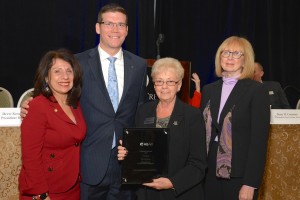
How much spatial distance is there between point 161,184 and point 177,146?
9.5 inches

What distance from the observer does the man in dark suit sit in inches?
96.4

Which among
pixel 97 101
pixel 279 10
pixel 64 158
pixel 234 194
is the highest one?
pixel 279 10

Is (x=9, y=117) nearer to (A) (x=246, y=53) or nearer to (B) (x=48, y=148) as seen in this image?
(B) (x=48, y=148)

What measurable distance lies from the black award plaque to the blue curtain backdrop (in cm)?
431

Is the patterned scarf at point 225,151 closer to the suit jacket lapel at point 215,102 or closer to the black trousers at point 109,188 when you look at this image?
the suit jacket lapel at point 215,102

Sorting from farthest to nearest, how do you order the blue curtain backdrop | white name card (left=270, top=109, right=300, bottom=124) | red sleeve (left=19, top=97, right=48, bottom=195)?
1. the blue curtain backdrop
2. white name card (left=270, top=109, right=300, bottom=124)
3. red sleeve (left=19, top=97, right=48, bottom=195)

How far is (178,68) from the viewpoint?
2.32 meters

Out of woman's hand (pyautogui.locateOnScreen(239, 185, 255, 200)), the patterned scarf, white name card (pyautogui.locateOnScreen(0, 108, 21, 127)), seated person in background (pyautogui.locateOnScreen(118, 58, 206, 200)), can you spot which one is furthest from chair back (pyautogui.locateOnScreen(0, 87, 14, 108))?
woman's hand (pyautogui.locateOnScreen(239, 185, 255, 200))

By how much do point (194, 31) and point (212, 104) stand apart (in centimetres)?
452

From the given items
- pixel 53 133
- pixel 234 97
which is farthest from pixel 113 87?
pixel 234 97

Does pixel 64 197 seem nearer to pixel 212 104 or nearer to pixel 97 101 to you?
pixel 97 101

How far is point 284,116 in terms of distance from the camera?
11.5 feet

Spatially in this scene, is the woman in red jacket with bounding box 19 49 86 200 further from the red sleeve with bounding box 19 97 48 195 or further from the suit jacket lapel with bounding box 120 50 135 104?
the suit jacket lapel with bounding box 120 50 135 104

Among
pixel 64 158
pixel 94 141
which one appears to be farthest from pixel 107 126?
pixel 64 158
